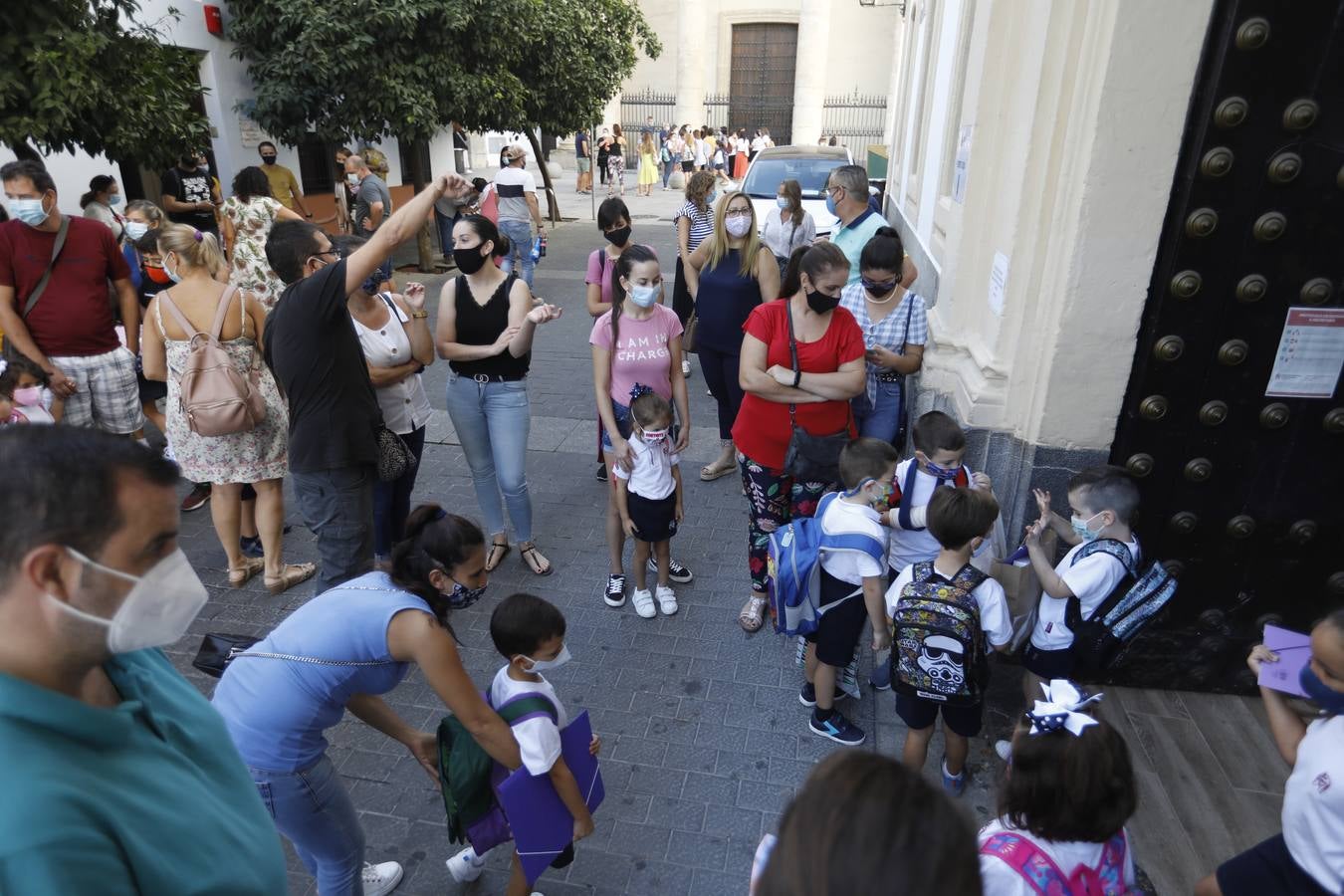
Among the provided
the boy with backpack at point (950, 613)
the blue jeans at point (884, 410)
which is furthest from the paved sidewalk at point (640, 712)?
the blue jeans at point (884, 410)

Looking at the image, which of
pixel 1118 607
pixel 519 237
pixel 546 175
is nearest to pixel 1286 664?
pixel 1118 607

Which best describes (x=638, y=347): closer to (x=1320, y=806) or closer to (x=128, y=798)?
(x=1320, y=806)

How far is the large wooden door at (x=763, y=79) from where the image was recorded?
1270 inches

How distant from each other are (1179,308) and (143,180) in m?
13.1

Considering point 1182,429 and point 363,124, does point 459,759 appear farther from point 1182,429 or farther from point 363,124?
point 363,124

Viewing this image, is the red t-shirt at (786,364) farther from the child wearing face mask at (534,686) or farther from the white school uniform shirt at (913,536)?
the child wearing face mask at (534,686)

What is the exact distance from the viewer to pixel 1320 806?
195 centimetres

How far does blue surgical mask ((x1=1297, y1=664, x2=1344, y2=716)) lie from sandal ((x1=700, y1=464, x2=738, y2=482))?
13.2 feet

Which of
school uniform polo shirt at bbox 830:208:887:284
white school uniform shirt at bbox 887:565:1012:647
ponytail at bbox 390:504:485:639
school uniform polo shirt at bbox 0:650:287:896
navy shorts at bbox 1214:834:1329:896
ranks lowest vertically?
navy shorts at bbox 1214:834:1329:896

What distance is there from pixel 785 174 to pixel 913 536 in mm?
9177

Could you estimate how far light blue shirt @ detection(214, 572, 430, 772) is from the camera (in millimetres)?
2158

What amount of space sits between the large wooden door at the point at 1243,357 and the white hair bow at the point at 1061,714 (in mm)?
1793

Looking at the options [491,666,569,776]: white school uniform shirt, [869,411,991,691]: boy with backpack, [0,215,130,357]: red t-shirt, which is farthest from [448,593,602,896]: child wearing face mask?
[0,215,130,357]: red t-shirt

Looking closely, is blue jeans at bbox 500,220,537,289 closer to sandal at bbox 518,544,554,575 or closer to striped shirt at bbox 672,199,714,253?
striped shirt at bbox 672,199,714,253
